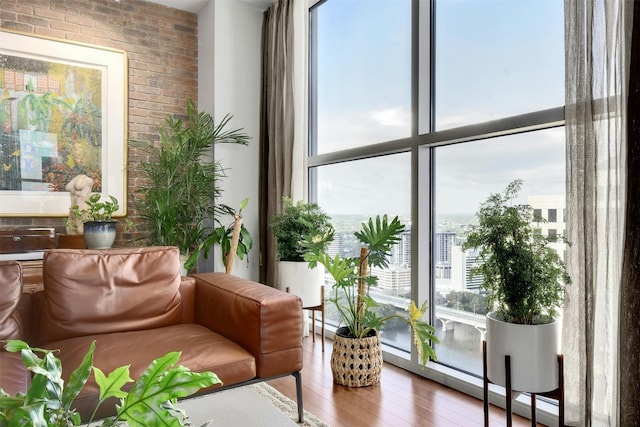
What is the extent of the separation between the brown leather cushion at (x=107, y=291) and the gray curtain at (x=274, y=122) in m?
1.50

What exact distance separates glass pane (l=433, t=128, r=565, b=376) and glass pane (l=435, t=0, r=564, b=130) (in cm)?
19

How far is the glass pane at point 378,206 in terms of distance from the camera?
3.14 m

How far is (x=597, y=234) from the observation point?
1.87 m

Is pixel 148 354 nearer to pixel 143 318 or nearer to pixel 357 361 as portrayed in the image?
pixel 143 318

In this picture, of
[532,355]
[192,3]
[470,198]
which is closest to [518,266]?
[532,355]

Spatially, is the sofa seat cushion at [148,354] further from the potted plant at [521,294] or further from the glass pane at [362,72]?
the glass pane at [362,72]

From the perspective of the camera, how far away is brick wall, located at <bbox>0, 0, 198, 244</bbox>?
378 centimetres

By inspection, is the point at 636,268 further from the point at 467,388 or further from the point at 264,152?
the point at 264,152

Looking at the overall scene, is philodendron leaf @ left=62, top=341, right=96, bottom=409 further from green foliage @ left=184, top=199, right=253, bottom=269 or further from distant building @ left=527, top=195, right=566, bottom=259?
green foliage @ left=184, top=199, right=253, bottom=269

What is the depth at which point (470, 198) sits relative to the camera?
8.88ft

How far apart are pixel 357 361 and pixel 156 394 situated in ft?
7.17

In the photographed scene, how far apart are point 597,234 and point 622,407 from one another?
0.67 m

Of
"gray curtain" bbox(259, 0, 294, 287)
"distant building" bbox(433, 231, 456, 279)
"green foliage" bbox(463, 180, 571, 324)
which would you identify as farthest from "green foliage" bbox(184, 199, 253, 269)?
"green foliage" bbox(463, 180, 571, 324)


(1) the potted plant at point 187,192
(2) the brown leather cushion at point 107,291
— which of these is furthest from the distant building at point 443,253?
(1) the potted plant at point 187,192
